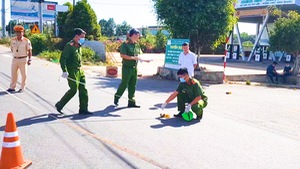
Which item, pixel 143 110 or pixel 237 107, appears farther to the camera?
pixel 237 107

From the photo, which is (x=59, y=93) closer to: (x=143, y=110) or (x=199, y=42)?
(x=143, y=110)

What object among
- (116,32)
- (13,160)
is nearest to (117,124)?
(13,160)

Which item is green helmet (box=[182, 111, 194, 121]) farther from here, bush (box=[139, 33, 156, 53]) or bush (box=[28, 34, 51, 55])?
bush (box=[139, 33, 156, 53])

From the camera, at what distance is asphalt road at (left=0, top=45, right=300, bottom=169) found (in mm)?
4418

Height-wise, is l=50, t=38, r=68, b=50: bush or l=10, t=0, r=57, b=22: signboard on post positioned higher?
l=10, t=0, r=57, b=22: signboard on post

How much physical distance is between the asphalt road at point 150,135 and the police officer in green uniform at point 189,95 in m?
0.31

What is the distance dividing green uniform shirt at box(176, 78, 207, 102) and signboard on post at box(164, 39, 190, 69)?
716cm

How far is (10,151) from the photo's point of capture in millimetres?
3857

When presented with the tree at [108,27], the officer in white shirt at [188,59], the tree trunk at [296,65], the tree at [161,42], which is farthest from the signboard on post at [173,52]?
the tree at [108,27]

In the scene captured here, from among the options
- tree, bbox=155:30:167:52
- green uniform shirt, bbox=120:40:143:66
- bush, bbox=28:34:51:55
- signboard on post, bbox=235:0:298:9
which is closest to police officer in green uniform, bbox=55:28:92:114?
green uniform shirt, bbox=120:40:143:66

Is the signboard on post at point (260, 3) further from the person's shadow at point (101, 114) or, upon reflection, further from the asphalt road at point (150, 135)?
the person's shadow at point (101, 114)

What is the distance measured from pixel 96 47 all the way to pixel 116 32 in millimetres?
71891

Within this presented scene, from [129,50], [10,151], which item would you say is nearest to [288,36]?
[129,50]

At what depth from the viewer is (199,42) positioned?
1541cm
